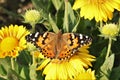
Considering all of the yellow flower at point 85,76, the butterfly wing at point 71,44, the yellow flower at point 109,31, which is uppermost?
the yellow flower at point 109,31

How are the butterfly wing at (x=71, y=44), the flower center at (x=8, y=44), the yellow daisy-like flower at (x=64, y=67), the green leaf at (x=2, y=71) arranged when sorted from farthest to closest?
the green leaf at (x=2, y=71), the flower center at (x=8, y=44), the yellow daisy-like flower at (x=64, y=67), the butterfly wing at (x=71, y=44)

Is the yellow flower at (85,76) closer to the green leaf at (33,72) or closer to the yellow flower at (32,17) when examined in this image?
the green leaf at (33,72)

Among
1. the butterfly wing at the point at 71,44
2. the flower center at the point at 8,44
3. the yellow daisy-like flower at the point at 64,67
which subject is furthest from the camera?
the flower center at the point at 8,44

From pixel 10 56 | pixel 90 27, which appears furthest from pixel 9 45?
pixel 90 27

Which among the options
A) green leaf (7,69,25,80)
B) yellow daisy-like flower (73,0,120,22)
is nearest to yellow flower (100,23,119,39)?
yellow daisy-like flower (73,0,120,22)

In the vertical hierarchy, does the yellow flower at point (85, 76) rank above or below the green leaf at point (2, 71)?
below

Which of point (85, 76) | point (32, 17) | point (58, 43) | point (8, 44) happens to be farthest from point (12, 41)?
point (85, 76)

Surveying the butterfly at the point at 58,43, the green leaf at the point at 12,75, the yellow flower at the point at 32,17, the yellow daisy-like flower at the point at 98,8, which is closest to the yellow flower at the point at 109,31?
the yellow daisy-like flower at the point at 98,8
